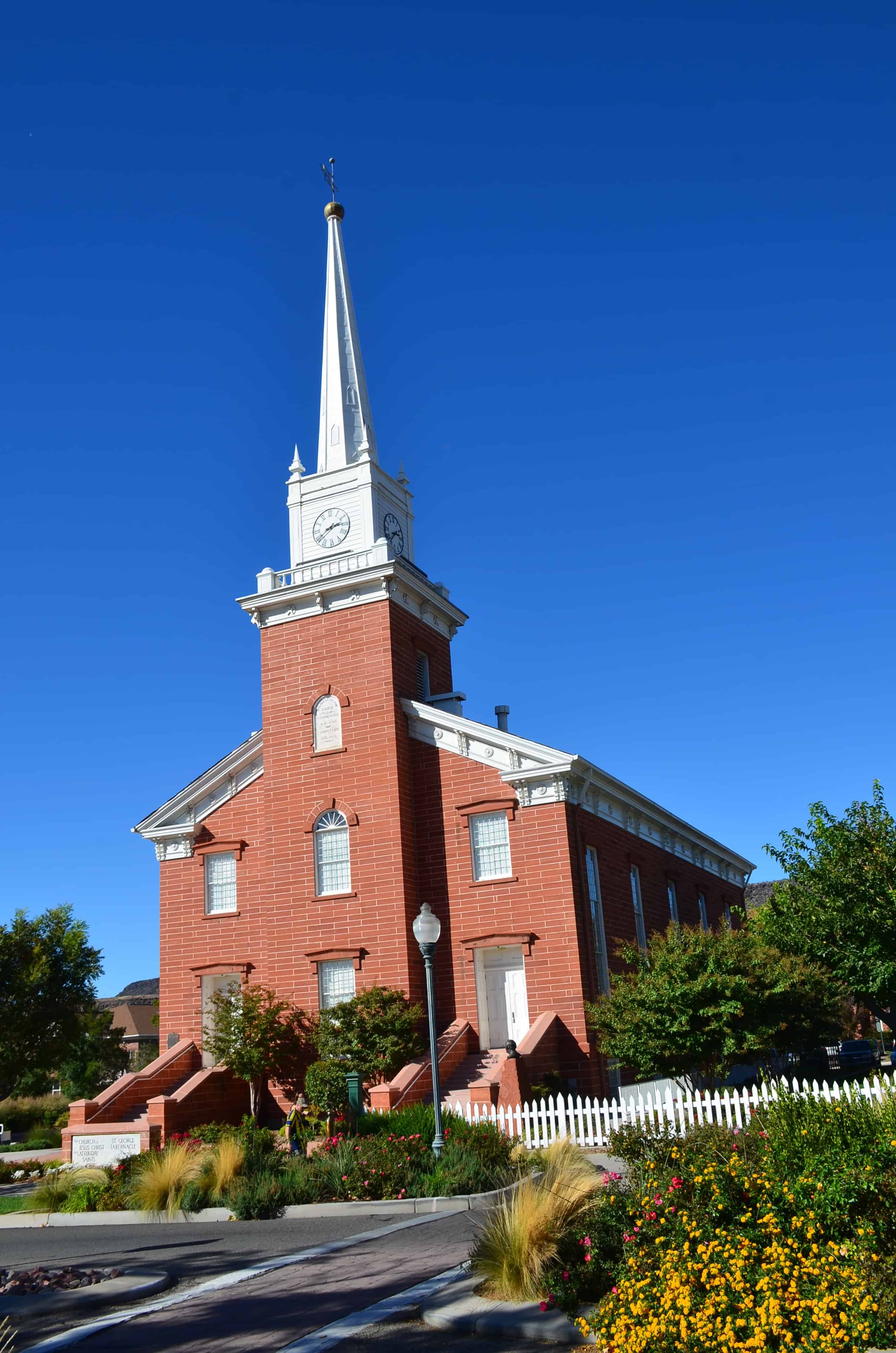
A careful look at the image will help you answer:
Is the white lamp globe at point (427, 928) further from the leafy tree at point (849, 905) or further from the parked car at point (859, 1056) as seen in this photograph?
the parked car at point (859, 1056)

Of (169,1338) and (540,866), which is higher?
(540,866)

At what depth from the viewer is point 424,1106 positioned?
2070 cm

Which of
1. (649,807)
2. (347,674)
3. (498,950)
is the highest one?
(347,674)

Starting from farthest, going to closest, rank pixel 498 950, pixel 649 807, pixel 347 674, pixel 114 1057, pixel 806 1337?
pixel 114 1057 < pixel 649 807 < pixel 347 674 < pixel 498 950 < pixel 806 1337

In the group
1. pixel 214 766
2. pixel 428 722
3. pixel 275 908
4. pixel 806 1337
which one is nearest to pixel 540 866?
pixel 428 722

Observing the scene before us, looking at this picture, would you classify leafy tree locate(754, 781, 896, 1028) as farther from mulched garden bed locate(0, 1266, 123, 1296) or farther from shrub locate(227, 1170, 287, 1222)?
mulched garden bed locate(0, 1266, 123, 1296)

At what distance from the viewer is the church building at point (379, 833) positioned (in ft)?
88.0

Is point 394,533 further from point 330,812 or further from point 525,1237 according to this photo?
point 525,1237

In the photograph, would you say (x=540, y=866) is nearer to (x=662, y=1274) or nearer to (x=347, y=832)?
(x=347, y=832)

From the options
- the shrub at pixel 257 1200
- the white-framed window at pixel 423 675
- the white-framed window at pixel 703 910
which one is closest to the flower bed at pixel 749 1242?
the shrub at pixel 257 1200

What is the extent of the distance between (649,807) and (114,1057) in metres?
30.7

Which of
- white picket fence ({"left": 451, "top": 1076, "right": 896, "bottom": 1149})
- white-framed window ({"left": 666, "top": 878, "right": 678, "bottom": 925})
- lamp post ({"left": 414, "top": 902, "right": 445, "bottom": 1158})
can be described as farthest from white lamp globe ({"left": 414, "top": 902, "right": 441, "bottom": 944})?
white-framed window ({"left": 666, "top": 878, "right": 678, "bottom": 925})

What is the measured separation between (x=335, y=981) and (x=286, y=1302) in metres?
17.9

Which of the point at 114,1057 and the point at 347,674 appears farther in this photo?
the point at 114,1057
